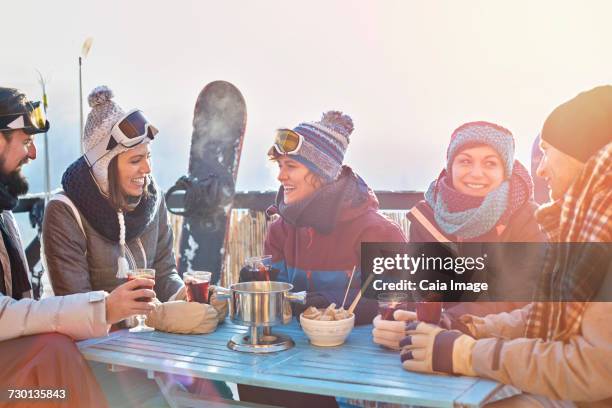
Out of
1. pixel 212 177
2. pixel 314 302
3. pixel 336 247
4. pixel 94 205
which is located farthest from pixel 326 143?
pixel 212 177

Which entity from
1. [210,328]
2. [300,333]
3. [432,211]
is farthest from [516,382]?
[432,211]

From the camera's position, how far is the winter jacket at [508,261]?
8.11 feet

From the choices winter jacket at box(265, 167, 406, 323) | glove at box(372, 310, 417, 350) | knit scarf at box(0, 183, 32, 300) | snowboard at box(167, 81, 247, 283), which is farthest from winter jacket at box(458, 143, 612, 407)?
snowboard at box(167, 81, 247, 283)

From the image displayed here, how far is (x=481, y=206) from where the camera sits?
276 centimetres

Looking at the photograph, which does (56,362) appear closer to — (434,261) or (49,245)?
(49,245)

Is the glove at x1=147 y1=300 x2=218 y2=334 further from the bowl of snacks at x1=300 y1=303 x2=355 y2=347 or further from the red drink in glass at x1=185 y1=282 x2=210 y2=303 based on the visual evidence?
the bowl of snacks at x1=300 y1=303 x2=355 y2=347

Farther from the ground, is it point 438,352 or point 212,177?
point 212,177

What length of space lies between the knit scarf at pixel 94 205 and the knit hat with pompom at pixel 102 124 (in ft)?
0.15

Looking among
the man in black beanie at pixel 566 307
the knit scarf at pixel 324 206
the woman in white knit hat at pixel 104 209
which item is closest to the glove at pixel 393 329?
the man in black beanie at pixel 566 307

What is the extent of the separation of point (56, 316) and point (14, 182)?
0.77m

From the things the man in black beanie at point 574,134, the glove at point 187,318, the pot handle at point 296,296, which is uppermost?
the man in black beanie at point 574,134

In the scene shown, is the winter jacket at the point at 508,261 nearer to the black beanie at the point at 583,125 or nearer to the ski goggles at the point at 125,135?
the black beanie at the point at 583,125

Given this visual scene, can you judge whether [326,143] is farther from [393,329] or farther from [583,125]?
[583,125]

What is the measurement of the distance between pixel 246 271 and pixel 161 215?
0.82m
